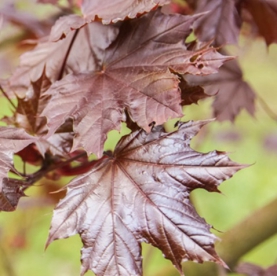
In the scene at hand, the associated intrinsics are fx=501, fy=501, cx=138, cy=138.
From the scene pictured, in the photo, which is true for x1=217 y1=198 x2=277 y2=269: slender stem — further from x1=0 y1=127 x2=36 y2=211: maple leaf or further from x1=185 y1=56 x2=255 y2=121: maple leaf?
x1=0 y1=127 x2=36 y2=211: maple leaf

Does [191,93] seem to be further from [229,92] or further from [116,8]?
[229,92]

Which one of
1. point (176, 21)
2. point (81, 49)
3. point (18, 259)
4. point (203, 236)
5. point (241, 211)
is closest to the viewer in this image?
point (203, 236)

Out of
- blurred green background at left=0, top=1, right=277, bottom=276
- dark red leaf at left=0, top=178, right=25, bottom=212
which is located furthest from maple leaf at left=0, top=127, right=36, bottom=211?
blurred green background at left=0, top=1, right=277, bottom=276

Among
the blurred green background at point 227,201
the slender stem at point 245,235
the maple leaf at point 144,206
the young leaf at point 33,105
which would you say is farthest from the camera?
the blurred green background at point 227,201

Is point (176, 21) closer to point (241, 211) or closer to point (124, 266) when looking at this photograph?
point (124, 266)

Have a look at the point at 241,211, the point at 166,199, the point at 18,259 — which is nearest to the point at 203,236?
the point at 166,199

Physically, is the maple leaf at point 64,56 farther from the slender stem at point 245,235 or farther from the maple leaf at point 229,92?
the slender stem at point 245,235

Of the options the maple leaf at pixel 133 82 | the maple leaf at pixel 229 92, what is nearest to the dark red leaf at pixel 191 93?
the maple leaf at pixel 133 82
